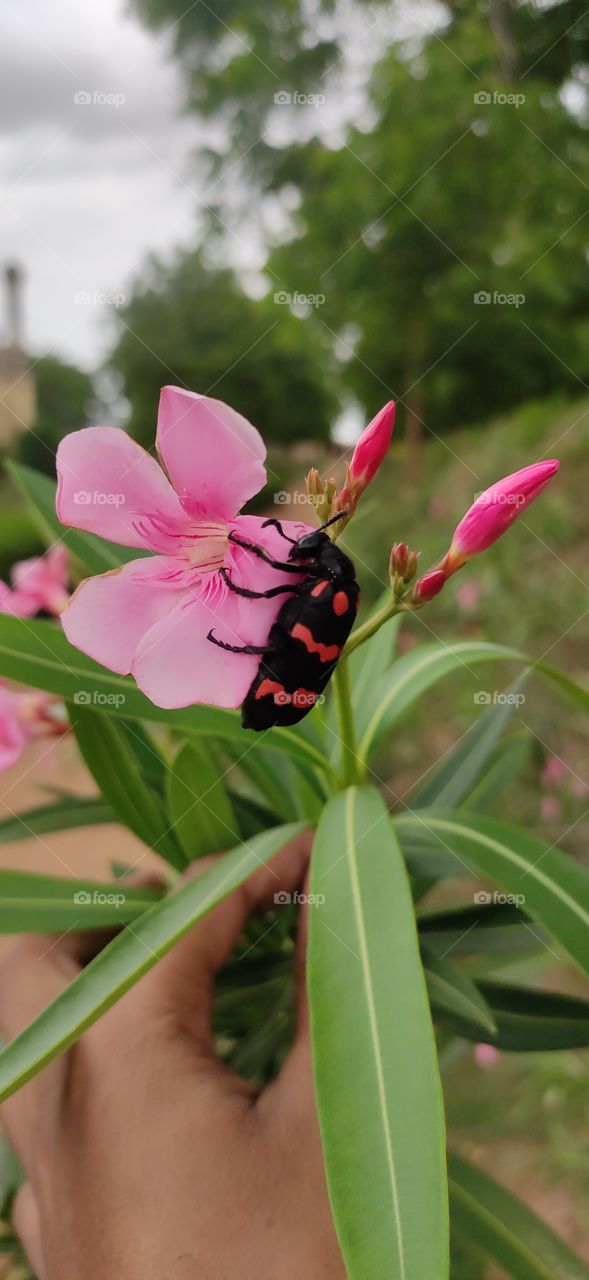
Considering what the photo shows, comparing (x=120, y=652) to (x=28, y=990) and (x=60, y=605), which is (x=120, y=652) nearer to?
(x=28, y=990)

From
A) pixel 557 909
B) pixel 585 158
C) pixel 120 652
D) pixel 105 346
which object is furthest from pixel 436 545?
pixel 105 346

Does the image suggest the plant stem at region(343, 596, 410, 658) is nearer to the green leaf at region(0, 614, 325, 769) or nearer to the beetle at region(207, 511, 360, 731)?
the beetle at region(207, 511, 360, 731)

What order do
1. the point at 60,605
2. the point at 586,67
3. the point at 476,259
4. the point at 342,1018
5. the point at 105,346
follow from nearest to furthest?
the point at 342,1018
the point at 60,605
the point at 586,67
the point at 476,259
the point at 105,346

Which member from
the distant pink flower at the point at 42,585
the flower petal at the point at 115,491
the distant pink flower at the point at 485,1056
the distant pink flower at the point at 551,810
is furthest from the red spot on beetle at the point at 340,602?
the distant pink flower at the point at 551,810

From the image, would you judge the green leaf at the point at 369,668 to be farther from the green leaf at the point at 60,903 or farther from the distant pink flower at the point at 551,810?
the distant pink flower at the point at 551,810

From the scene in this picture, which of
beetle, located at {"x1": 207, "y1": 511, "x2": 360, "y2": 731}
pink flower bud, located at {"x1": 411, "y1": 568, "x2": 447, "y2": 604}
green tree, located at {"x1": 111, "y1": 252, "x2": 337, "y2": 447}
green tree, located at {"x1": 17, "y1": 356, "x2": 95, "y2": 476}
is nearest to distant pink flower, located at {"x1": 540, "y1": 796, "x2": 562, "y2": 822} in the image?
pink flower bud, located at {"x1": 411, "y1": 568, "x2": 447, "y2": 604}

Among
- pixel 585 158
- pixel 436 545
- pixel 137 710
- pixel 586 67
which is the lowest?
pixel 436 545
